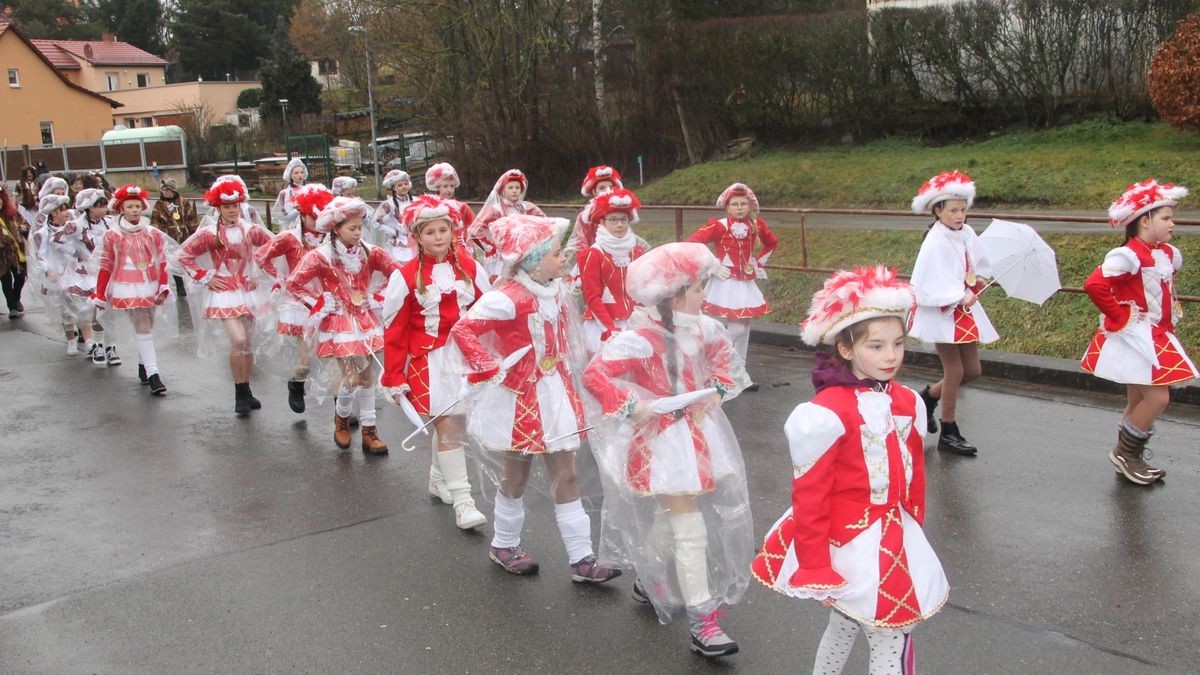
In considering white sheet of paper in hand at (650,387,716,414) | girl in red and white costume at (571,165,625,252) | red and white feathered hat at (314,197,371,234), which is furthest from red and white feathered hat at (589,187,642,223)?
white sheet of paper in hand at (650,387,716,414)

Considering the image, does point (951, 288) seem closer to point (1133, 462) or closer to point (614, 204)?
point (1133, 462)

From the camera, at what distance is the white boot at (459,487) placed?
6.08 meters

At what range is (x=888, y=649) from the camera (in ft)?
11.4

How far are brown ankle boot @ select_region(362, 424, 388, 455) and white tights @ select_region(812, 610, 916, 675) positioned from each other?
4537 mm

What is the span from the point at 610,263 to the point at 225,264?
3.36 metres

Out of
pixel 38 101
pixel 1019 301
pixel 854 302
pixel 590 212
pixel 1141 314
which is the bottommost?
pixel 1019 301

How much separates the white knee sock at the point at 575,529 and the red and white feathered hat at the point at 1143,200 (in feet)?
11.6

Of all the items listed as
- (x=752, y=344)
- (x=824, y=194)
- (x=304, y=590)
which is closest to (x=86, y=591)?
(x=304, y=590)

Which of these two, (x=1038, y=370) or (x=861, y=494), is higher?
(x=861, y=494)

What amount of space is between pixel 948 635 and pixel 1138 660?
70 cm

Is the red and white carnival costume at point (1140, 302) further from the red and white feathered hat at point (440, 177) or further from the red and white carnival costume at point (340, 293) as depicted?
the red and white feathered hat at point (440, 177)

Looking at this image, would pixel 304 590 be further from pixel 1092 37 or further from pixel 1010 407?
pixel 1092 37

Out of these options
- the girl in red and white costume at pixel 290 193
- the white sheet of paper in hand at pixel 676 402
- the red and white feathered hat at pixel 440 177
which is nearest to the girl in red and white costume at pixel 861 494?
the white sheet of paper in hand at pixel 676 402

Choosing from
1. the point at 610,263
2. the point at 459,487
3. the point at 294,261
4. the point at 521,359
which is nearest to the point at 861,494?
the point at 521,359
